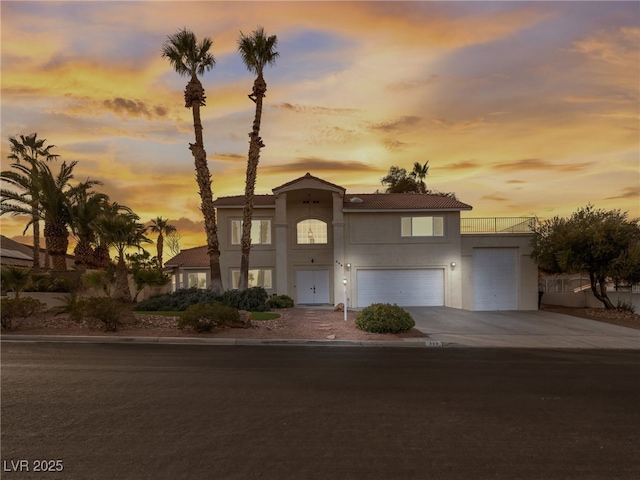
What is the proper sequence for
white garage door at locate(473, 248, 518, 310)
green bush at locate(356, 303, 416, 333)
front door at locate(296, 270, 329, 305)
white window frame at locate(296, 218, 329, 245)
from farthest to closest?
1. white window frame at locate(296, 218, 329, 245)
2. front door at locate(296, 270, 329, 305)
3. white garage door at locate(473, 248, 518, 310)
4. green bush at locate(356, 303, 416, 333)

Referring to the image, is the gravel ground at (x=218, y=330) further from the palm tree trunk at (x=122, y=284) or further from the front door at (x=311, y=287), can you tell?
the front door at (x=311, y=287)

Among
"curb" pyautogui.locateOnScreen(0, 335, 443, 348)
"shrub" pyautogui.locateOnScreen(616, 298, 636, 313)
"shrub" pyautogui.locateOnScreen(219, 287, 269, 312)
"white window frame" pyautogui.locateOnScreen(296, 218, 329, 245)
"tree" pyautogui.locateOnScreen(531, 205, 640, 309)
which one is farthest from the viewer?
"white window frame" pyautogui.locateOnScreen(296, 218, 329, 245)

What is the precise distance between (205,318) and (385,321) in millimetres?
6441

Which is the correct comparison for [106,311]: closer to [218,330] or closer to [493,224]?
[218,330]

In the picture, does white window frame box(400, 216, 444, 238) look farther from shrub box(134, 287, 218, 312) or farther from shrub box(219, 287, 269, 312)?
shrub box(134, 287, 218, 312)

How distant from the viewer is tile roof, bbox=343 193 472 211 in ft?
88.4

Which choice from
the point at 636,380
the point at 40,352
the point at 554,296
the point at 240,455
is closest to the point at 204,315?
the point at 40,352

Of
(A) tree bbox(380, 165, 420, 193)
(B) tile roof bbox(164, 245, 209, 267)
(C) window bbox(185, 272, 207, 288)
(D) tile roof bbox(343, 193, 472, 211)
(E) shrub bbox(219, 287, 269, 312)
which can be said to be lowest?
(E) shrub bbox(219, 287, 269, 312)

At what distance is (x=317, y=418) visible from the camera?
6684mm

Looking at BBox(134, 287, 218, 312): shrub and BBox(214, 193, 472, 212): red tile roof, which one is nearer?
BBox(134, 287, 218, 312): shrub

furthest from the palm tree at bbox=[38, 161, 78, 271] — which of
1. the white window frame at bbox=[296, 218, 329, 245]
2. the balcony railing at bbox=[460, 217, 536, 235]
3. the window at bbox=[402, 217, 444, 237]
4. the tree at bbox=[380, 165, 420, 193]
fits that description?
the tree at bbox=[380, 165, 420, 193]

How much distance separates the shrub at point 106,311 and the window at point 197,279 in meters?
16.1

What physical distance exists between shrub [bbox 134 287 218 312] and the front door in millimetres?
7768

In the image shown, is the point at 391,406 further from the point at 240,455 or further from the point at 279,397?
the point at 240,455
